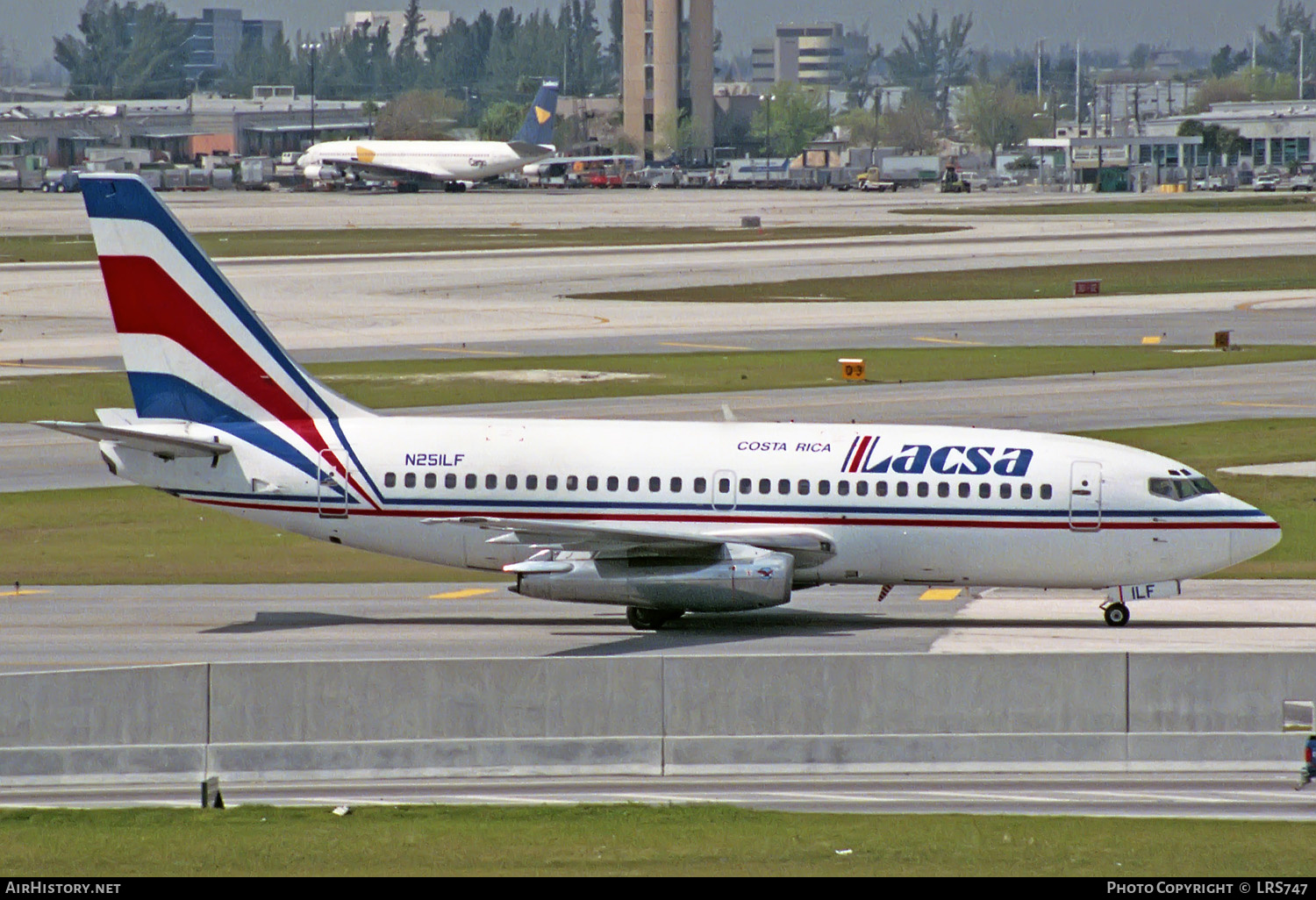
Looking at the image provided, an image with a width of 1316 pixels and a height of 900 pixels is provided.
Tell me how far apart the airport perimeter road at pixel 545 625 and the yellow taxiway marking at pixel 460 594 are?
0.24 ft

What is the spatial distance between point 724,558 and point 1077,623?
696 centimetres

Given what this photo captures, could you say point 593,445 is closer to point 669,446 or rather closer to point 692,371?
point 669,446

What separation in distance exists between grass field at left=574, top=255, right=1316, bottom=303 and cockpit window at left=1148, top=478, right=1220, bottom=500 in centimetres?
6742

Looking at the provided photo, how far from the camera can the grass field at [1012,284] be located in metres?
104

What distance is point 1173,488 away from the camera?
34094 mm

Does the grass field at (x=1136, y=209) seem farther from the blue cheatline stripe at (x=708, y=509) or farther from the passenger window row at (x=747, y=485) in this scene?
the blue cheatline stripe at (x=708, y=509)

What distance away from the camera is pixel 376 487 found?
117 feet

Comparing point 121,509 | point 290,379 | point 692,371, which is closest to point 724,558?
point 290,379

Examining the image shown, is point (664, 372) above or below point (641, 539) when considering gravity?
below

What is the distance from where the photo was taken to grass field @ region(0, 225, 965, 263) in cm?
13462

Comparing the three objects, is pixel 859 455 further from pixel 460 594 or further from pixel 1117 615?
pixel 460 594

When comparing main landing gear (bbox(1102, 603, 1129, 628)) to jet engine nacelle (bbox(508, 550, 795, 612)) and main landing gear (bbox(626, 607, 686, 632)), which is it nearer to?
jet engine nacelle (bbox(508, 550, 795, 612))

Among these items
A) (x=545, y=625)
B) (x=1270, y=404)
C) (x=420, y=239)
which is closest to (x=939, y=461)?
(x=545, y=625)

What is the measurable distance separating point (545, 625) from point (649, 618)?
2.16 m
